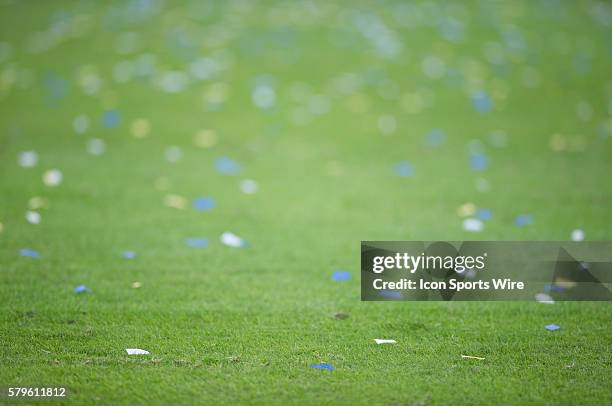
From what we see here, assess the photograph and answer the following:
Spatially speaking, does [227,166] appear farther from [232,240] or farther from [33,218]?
[33,218]

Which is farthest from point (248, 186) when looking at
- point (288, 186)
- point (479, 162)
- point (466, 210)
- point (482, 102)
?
point (482, 102)

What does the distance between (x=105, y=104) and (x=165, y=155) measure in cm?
160

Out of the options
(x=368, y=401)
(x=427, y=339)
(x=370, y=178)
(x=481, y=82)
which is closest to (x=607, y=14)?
(x=481, y=82)

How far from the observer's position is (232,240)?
191 inches

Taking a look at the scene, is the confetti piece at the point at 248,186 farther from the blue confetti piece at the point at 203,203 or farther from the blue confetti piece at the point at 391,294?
the blue confetti piece at the point at 391,294

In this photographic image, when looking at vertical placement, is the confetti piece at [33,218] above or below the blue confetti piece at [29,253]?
above

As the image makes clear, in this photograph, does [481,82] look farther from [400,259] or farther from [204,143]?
[400,259]

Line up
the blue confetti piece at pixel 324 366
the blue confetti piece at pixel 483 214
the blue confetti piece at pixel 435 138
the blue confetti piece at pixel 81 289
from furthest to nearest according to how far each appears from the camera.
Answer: the blue confetti piece at pixel 435 138 < the blue confetti piece at pixel 483 214 < the blue confetti piece at pixel 81 289 < the blue confetti piece at pixel 324 366

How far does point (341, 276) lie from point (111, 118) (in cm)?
426

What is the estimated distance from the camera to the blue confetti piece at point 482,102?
7.94 m

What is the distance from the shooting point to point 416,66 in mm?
8953

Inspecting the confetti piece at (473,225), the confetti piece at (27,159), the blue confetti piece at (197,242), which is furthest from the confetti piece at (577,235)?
the confetti piece at (27,159)

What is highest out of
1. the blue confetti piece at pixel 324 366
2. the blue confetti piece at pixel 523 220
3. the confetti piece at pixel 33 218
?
the blue confetti piece at pixel 523 220

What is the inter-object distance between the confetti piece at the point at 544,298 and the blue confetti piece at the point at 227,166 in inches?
126
